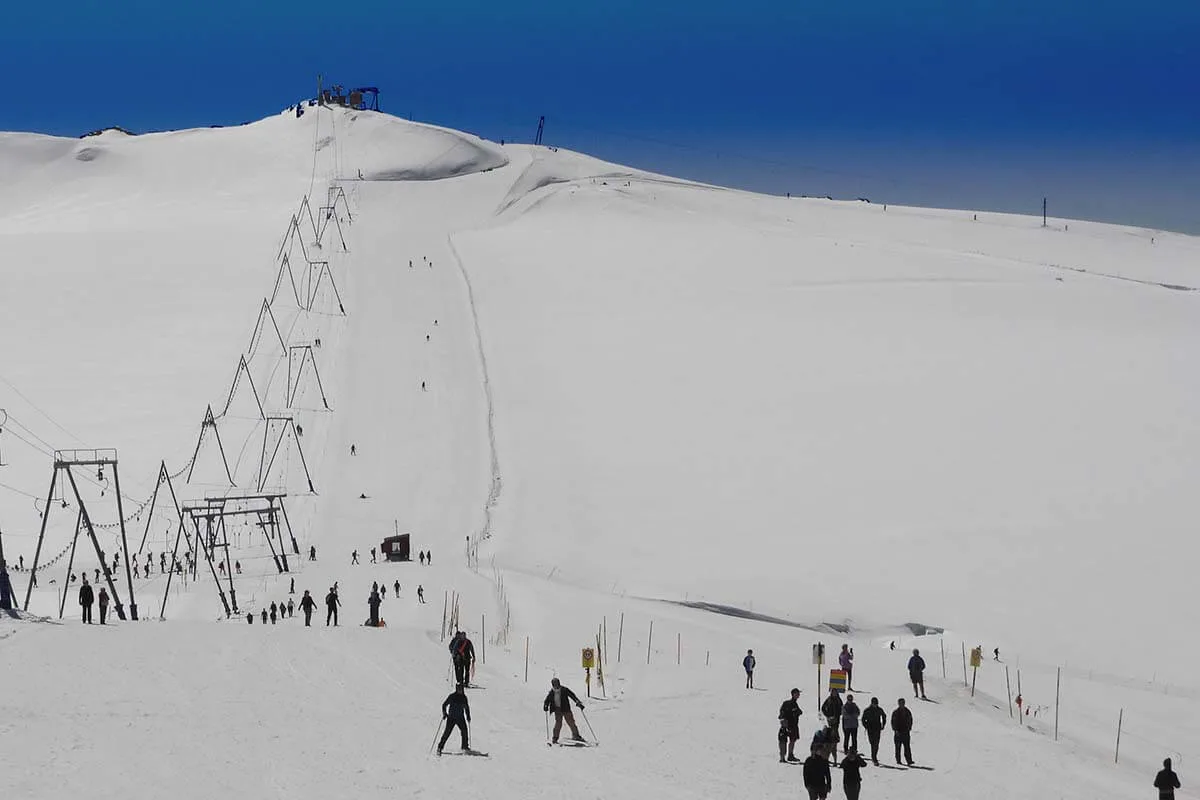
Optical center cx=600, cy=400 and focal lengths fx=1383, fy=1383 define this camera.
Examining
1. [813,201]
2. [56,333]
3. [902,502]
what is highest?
[813,201]

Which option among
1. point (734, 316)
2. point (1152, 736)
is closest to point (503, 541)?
point (1152, 736)

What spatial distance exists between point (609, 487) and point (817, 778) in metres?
31.3

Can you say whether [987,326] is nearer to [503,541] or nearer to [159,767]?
[503,541]

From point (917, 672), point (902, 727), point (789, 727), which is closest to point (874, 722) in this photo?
point (902, 727)

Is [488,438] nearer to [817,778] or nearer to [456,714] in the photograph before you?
[456,714]

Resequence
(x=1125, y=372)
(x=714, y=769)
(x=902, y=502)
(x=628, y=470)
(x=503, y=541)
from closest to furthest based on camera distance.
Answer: (x=714, y=769) < (x=503, y=541) < (x=902, y=502) < (x=628, y=470) < (x=1125, y=372)

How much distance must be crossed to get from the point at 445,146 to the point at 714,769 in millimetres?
115167

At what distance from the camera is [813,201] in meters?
122

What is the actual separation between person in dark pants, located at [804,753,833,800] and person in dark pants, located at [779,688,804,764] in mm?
2558

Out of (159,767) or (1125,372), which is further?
(1125,372)

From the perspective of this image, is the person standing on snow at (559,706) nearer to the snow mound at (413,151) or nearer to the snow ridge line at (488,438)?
the snow ridge line at (488,438)

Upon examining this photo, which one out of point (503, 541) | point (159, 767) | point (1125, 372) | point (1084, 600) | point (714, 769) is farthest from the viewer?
point (1125, 372)

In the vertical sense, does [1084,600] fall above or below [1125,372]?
below

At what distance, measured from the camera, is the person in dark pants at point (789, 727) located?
16.4 meters
